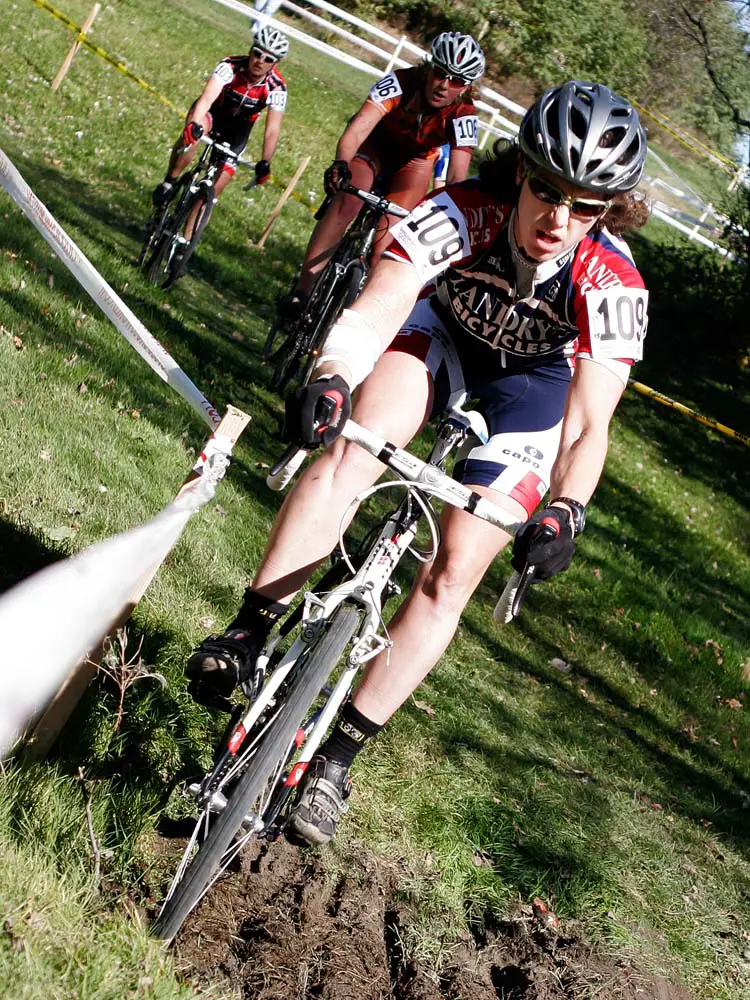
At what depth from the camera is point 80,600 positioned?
3.07 meters

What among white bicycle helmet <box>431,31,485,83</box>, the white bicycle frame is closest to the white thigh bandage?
the white bicycle frame

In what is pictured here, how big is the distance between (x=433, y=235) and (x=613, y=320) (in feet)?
2.04

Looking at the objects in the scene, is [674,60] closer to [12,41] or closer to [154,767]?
[12,41]

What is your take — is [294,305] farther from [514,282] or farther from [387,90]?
[514,282]

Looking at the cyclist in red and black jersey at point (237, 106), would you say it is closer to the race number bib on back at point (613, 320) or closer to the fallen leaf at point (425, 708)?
the fallen leaf at point (425, 708)

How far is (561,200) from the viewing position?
3.44 m

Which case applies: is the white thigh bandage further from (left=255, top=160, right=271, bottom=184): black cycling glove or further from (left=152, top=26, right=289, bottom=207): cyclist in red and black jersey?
(left=255, top=160, right=271, bottom=184): black cycling glove

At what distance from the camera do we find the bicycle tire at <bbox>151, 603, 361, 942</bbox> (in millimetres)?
2953

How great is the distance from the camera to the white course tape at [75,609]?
9.37 ft

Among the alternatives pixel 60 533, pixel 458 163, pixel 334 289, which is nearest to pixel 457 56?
pixel 458 163

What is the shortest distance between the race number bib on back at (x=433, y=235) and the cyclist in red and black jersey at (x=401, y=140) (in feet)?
13.5

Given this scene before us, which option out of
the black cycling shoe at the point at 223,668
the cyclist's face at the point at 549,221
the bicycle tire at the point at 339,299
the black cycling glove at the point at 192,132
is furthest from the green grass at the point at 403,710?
the cyclist's face at the point at 549,221

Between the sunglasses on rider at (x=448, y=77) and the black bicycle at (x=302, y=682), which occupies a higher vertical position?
the sunglasses on rider at (x=448, y=77)

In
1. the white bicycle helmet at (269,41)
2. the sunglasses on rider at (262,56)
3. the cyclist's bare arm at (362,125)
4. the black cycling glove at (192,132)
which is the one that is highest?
the white bicycle helmet at (269,41)
